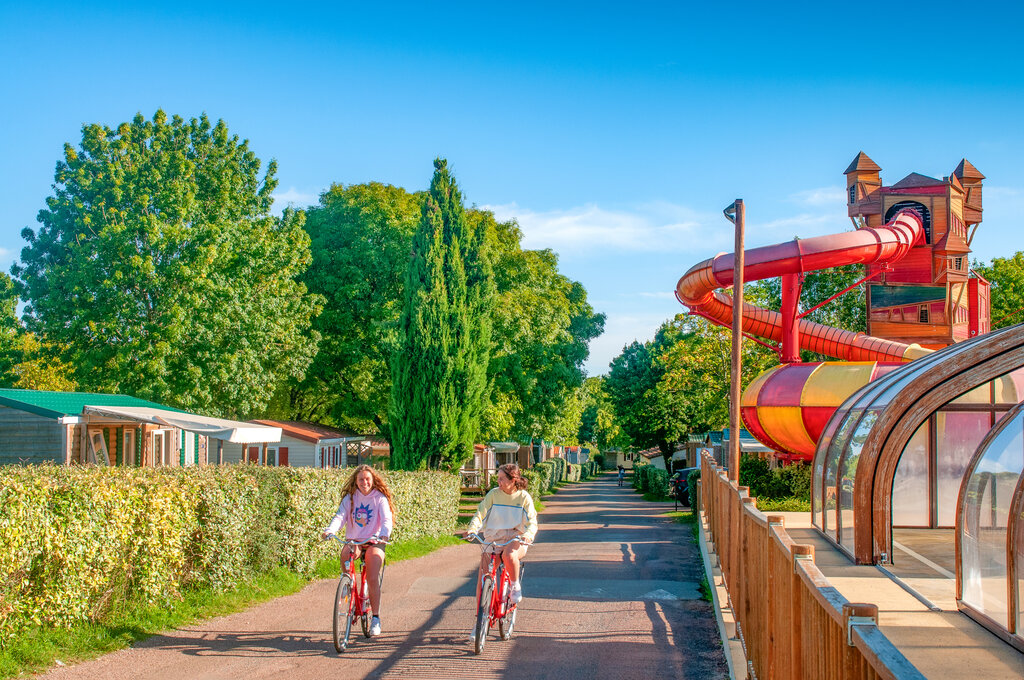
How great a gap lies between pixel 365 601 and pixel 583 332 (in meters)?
36.6

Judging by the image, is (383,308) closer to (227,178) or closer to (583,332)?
(227,178)

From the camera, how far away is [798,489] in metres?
24.7

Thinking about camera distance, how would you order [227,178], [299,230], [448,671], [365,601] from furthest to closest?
[227,178]
[299,230]
[365,601]
[448,671]

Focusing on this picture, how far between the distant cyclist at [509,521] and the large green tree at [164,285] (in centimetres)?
2159

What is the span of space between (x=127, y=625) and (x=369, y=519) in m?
2.55

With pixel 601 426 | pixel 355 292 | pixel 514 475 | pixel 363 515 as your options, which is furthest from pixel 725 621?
pixel 601 426

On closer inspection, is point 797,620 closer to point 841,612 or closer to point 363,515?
point 841,612

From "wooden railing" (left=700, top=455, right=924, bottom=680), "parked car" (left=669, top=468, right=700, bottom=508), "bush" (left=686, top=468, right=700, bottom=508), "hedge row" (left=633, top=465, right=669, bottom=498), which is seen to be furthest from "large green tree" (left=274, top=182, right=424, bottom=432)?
"wooden railing" (left=700, top=455, right=924, bottom=680)

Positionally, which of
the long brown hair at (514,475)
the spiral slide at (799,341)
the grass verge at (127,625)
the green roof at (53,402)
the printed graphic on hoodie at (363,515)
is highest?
the spiral slide at (799,341)

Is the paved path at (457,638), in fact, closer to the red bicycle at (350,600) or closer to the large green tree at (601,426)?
the red bicycle at (350,600)

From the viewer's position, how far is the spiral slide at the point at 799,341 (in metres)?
20.1

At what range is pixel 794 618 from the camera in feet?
14.6

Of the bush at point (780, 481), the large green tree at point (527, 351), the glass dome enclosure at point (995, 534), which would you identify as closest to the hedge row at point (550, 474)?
the large green tree at point (527, 351)

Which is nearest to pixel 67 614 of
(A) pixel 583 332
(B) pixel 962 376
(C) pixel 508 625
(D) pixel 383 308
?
(C) pixel 508 625
